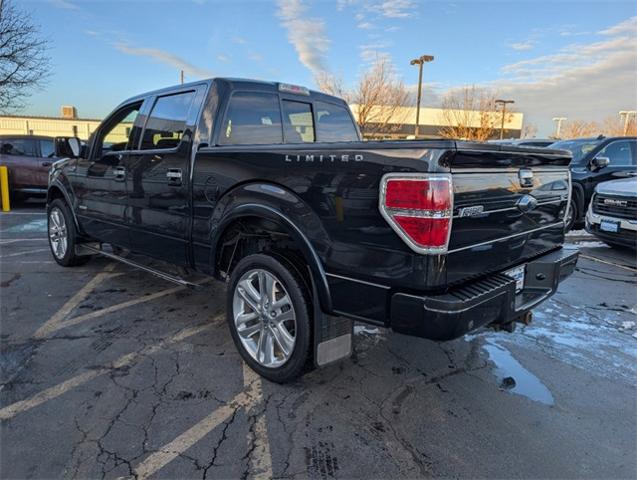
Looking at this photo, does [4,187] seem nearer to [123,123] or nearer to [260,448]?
[123,123]

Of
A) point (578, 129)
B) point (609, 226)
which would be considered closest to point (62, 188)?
point (609, 226)

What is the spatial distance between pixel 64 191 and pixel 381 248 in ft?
15.5

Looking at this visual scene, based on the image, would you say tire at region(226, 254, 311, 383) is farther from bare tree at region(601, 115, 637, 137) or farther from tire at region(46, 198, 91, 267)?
bare tree at region(601, 115, 637, 137)

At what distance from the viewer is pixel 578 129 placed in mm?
46094

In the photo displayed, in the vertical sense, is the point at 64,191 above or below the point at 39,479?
above

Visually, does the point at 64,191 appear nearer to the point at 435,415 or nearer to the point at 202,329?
the point at 202,329

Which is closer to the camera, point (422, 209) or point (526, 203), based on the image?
point (422, 209)

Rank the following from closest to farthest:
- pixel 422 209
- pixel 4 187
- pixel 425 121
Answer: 1. pixel 422 209
2. pixel 4 187
3. pixel 425 121

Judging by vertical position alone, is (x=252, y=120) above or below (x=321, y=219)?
above

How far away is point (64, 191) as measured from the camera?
5504mm

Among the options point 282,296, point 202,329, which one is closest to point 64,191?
point 202,329

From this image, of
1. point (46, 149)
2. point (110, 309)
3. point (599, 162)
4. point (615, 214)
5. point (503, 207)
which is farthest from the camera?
point (46, 149)

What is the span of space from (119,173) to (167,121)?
878 millimetres

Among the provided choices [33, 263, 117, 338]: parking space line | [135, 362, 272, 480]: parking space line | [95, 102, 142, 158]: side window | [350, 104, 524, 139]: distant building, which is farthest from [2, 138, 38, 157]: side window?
[350, 104, 524, 139]: distant building
